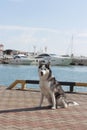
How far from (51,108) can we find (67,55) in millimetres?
98856

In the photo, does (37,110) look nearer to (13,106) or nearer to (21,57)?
(13,106)

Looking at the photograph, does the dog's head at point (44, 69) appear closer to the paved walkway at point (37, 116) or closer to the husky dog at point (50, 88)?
the husky dog at point (50, 88)

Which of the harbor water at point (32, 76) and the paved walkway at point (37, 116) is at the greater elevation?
the paved walkway at point (37, 116)

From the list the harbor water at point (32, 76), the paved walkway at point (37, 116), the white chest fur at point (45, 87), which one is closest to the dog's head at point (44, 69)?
the white chest fur at point (45, 87)

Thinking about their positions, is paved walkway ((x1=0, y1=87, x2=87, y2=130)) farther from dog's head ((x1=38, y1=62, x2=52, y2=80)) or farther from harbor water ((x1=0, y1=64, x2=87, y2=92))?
harbor water ((x1=0, y1=64, x2=87, y2=92))

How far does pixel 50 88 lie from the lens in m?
11.2

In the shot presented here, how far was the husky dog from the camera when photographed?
1079 centimetres

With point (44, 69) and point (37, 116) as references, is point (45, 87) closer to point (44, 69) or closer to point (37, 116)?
point (44, 69)

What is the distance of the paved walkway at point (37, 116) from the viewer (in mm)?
8469

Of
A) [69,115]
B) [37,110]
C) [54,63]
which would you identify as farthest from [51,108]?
[54,63]

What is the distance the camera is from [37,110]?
1100 cm

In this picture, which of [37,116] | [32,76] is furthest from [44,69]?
[32,76]

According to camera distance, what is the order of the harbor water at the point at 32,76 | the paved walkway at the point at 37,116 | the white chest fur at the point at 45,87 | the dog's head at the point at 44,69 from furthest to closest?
1. the harbor water at the point at 32,76
2. the white chest fur at the point at 45,87
3. the dog's head at the point at 44,69
4. the paved walkway at the point at 37,116

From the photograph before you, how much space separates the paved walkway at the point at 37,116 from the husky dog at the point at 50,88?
28 cm
